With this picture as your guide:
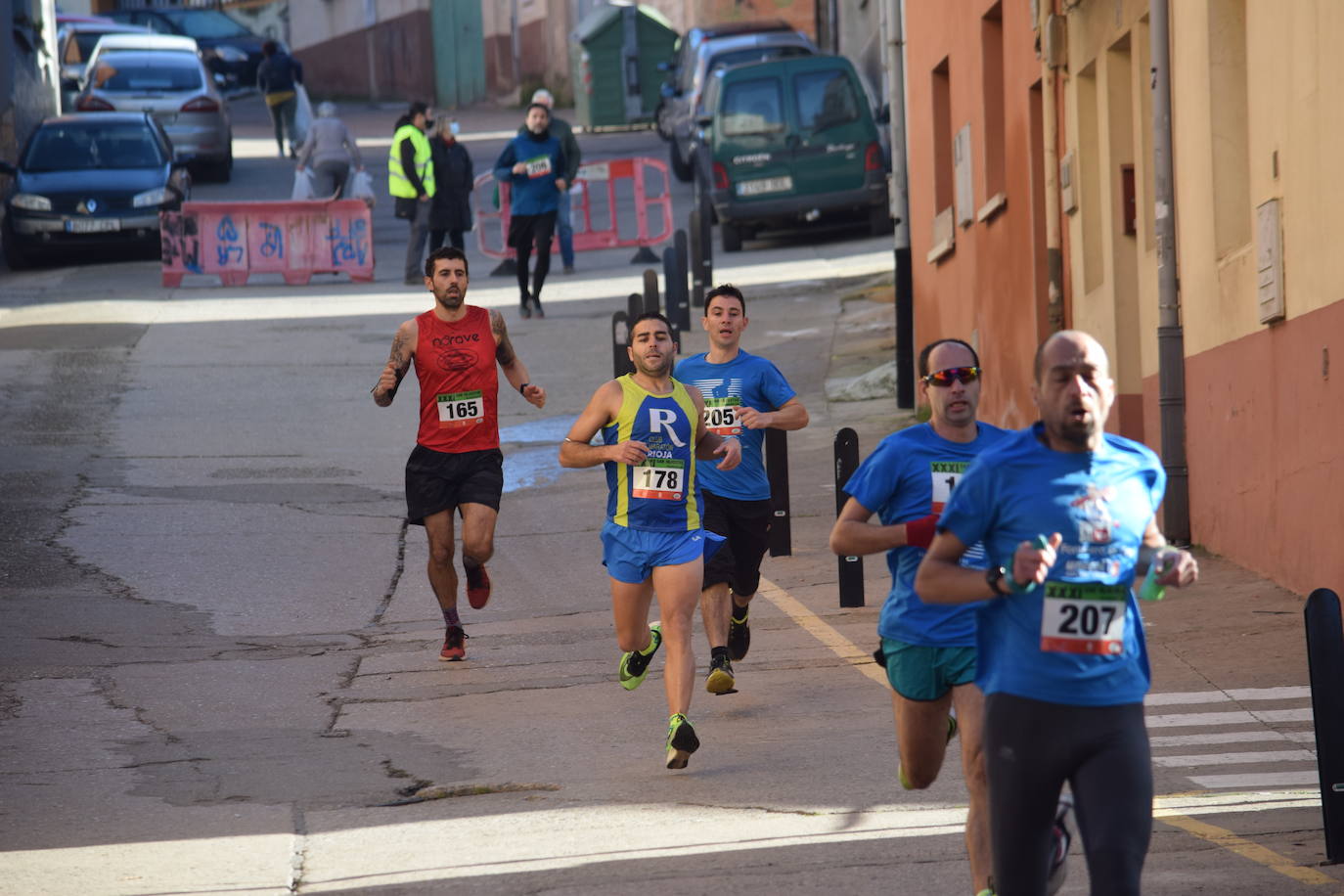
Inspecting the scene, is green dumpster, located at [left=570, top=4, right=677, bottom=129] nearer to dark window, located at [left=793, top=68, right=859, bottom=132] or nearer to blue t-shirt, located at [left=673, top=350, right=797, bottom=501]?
dark window, located at [left=793, top=68, right=859, bottom=132]

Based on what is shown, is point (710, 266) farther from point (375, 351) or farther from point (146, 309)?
point (146, 309)

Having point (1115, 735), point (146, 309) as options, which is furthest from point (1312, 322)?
point (146, 309)

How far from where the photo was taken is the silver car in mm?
37594

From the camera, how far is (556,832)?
7801 mm

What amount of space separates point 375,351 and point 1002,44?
7.08 m

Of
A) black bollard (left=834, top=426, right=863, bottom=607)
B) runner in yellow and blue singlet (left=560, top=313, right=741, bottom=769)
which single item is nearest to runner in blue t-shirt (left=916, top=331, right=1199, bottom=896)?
runner in yellow and blue singlet (left=560, top=313, right=741, bottom=769)

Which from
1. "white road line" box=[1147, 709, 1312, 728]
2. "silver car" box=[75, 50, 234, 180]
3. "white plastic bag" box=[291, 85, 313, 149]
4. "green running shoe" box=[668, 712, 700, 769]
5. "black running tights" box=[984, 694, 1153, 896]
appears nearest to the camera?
"black running tights" box=[984, 694, 1153, 896]

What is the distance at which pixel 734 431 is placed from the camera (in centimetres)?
1039

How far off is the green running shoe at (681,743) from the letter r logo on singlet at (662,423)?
1191 millimetres

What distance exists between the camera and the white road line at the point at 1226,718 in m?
9.24

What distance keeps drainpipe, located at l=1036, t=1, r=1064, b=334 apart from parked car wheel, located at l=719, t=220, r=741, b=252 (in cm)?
1350

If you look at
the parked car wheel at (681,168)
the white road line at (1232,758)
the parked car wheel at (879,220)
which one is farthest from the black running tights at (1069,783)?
the parked car wheel at (681,168)

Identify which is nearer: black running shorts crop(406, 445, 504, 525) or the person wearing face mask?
black running shorts crop(406, 445, 504, 525)

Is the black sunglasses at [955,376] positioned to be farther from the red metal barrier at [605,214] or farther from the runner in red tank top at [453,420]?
the red metal barrier at [605,214]
